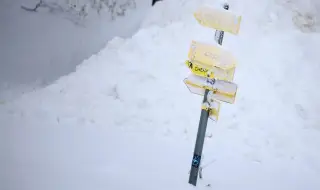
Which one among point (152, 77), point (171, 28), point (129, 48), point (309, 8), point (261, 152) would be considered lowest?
point (261, 152)

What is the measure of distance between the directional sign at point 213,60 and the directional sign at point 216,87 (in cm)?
10

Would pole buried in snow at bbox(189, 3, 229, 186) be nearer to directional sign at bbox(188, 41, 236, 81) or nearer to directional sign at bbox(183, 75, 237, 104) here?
directional sign at bbox(183, 75, 237, 104)

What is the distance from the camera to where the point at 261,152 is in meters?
7.76

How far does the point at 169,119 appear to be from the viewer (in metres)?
8.62

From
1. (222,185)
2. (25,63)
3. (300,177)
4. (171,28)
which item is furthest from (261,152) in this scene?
(25,63)

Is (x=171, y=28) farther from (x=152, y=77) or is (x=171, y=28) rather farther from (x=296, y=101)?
(x=296, y=101)

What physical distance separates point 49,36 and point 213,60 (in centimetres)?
1157

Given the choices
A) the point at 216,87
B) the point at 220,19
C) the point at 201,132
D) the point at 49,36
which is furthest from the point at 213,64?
the point at 49,36

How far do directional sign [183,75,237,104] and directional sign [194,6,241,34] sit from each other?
0.69 meters

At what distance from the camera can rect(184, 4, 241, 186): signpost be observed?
4547mm

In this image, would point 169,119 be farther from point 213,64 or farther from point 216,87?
point 213,64

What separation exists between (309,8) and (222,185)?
6771 mm

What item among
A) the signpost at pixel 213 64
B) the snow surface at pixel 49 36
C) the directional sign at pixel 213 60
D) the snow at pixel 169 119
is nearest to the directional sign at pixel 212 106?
the signpost at pixel 213 64

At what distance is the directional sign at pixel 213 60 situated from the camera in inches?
182
